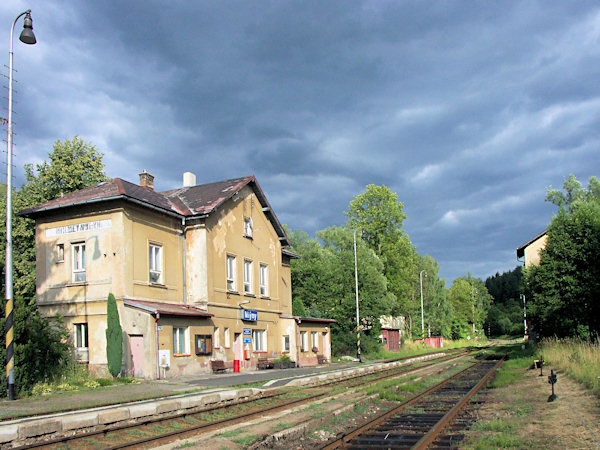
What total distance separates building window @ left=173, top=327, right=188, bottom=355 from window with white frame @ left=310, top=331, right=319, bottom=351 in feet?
44.0

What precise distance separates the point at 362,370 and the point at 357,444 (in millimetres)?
16975

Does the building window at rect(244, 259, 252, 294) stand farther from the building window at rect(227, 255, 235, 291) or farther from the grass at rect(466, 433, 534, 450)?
the grass at rect(466, 433, 534, 450)

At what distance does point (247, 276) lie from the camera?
98.5ft

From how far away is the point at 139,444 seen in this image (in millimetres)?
A: 8961

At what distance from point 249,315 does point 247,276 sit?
8.02ft

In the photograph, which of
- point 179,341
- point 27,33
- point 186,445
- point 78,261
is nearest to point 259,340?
point 179,341

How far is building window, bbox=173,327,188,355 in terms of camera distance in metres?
22.4

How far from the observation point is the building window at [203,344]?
23.8 m

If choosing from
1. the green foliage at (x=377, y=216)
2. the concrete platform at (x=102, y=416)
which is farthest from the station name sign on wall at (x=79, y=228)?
the green foliage at (x=377, y=216)

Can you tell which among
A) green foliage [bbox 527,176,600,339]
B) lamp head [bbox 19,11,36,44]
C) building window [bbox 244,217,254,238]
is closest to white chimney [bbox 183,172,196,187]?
building window [bbox 244,217,254,238]

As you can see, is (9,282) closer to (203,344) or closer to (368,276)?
(203,344)

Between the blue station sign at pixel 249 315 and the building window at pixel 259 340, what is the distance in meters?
1.01

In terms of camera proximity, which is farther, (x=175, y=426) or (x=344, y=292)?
(x=344, y=292)

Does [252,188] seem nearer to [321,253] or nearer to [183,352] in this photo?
[183,352]
